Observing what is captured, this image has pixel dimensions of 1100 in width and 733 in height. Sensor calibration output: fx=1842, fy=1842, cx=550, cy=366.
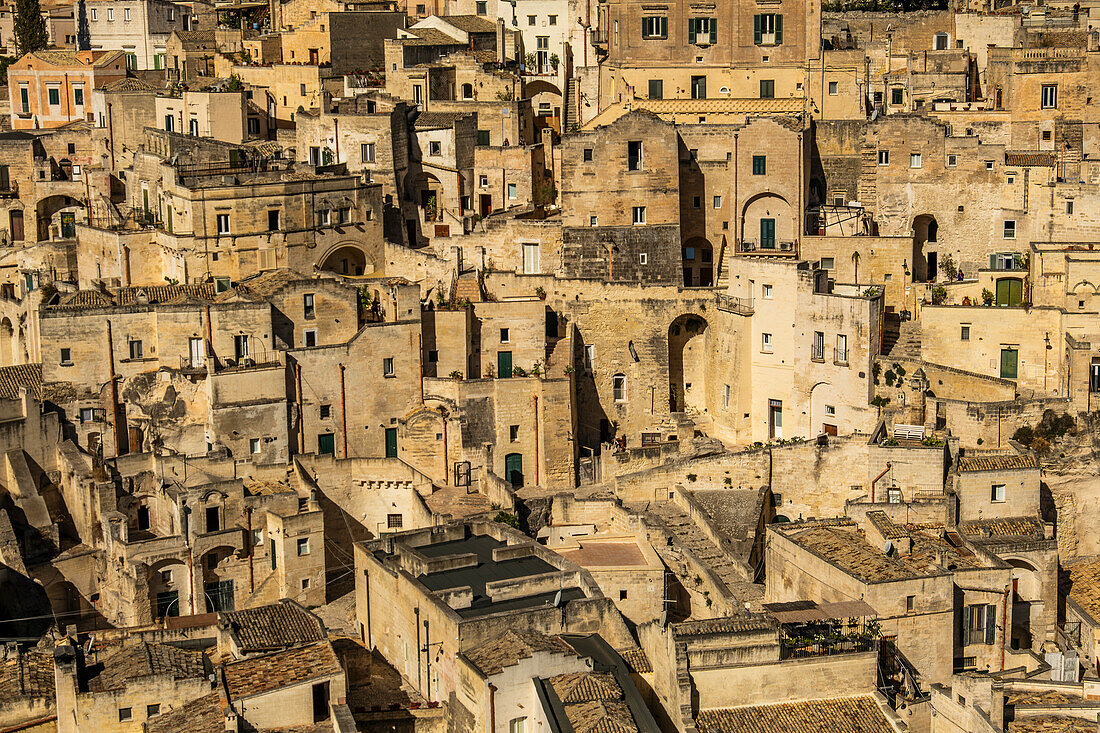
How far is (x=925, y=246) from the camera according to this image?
2559 inches

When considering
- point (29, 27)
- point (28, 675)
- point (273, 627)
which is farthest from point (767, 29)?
point (29, 27)

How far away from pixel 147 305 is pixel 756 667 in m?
24.7

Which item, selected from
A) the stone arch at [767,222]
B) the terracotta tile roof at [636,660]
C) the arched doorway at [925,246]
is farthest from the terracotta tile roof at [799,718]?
the arched doorway at [925,246]

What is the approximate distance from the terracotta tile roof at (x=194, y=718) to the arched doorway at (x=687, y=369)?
83.8ft

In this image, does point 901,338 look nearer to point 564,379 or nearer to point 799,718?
point 564,379

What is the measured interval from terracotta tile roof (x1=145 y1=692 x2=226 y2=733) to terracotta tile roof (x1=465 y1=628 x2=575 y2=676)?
5.48m

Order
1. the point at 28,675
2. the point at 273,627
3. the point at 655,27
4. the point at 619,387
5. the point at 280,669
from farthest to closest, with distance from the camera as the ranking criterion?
the point at 655,27, the point at 619,387, the point at 273,627, the point at 28,675, the point at 280,669

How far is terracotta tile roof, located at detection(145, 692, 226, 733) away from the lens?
3925 cm

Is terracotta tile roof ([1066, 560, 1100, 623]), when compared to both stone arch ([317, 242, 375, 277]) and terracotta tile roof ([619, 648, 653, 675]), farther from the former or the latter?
stone arch ([317, 242, 375, 277])

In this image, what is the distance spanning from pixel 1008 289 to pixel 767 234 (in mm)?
8706

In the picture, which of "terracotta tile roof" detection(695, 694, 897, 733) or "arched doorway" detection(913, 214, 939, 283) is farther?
"arched doorway" detection(913, 214, 939, 283)

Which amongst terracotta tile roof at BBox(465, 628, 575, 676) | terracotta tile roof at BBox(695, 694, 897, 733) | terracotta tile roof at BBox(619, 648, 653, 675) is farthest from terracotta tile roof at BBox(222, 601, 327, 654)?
terracotta tile roof at BBox(695, 694, 897, 733)

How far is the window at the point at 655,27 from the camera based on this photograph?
69000mm

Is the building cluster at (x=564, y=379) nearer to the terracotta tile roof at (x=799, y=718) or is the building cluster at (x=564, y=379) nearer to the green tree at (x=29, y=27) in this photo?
the terracotta tile roof at (x=799, y=718)
